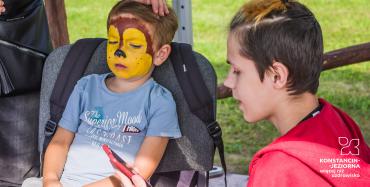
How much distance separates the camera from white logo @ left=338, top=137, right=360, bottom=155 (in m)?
1.87

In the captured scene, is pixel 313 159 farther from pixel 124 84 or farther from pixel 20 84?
pixel 20 84

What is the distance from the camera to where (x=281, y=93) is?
1935 mm

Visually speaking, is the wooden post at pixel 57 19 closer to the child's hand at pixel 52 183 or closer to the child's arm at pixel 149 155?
the child's hand at pixel 52 183

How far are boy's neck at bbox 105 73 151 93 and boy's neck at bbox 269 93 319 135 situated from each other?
0.85 m

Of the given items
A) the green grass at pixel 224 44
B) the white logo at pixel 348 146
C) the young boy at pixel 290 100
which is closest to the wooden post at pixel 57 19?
the green grass at pixel 224 44

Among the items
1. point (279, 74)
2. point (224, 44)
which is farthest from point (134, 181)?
point (224, 44)

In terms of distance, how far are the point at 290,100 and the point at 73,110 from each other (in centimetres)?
107

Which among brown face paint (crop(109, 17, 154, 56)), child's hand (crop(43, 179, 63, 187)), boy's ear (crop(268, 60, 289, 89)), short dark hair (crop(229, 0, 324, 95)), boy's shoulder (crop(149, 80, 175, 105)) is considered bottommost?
child's hand (crop(43, 179, 63, 187))

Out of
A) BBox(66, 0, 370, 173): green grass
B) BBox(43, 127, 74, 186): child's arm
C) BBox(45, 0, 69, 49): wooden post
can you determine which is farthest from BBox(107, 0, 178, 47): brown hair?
BBox(66, 0, 370, 173): green grass

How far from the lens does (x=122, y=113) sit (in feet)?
8.67

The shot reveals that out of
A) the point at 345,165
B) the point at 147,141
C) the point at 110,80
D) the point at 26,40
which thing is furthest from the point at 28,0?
the point at 345,165

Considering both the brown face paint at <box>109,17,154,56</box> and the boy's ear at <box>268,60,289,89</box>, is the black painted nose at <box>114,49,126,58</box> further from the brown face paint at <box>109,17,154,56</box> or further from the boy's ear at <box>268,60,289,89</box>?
the boy's ear at <box>268,60,289,89</box>

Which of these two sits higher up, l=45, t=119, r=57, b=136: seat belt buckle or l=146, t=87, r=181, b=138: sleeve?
l=146, t=87, r=181, b=138: sleeve

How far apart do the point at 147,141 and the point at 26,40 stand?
83 centimetres
